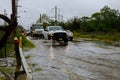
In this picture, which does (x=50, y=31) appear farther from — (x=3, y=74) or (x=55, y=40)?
(x=3, y=74)

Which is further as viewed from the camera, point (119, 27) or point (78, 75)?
point (119, 27)

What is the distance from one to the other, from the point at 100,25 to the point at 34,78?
9137cm

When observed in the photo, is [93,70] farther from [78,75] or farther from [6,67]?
[6,67]

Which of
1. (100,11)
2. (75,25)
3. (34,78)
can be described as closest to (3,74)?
(34,78)

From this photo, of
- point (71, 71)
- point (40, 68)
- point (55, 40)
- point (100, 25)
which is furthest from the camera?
point (100, 25)

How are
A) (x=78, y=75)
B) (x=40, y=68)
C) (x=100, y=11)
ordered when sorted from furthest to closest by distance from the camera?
1. (x=100, y=11)
2. (x=40, y=68)
3. (x=78, y=75)

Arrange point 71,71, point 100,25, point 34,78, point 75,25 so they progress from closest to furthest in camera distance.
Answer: point 34,78 → point 71,71 → point 75,25 → point 100,25

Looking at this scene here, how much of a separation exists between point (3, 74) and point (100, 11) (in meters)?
102

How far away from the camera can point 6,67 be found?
48.8 ft

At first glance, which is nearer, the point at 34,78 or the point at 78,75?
the point at 34,78

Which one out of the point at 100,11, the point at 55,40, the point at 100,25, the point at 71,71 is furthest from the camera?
the point at 100,11

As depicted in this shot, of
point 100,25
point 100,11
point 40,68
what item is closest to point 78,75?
point 40,68

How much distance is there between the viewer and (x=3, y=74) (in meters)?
12.8

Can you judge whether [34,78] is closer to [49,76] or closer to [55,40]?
[49,76]
